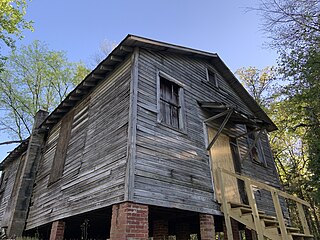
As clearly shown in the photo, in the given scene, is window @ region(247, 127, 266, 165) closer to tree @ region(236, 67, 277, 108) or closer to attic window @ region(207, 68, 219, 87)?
attic window @ region(207, 68, 219, 87)

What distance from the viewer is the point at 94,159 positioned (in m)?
7.03

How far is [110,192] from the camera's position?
5668 mm

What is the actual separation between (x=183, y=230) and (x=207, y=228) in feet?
11.7

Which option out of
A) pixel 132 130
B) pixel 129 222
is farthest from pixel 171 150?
pixel 129 222

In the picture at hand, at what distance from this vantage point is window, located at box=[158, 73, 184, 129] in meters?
7.18

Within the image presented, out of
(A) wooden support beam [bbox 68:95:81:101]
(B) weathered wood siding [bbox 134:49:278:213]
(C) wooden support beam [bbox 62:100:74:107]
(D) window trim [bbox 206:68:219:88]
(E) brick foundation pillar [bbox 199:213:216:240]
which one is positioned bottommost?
(E) brick foundation pillar [bbox 199:213:216:240]

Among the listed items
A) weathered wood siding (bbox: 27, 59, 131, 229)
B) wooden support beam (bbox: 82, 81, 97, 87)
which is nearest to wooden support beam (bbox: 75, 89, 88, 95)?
weathered wood siding (bbox: 27, 59, 131, 229)

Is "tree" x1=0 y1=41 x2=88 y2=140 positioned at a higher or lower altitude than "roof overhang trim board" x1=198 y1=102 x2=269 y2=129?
higher

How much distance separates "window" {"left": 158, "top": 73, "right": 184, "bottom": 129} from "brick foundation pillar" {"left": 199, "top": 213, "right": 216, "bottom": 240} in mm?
2551

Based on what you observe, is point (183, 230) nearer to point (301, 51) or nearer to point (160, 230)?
point (160, 230)

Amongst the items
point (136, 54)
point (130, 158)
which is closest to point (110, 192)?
point (130, 158)

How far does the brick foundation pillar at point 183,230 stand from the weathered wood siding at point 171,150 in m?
3.23

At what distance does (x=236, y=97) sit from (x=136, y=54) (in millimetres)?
6745

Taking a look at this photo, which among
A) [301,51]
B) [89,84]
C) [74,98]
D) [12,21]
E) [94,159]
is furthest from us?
[12,21]
